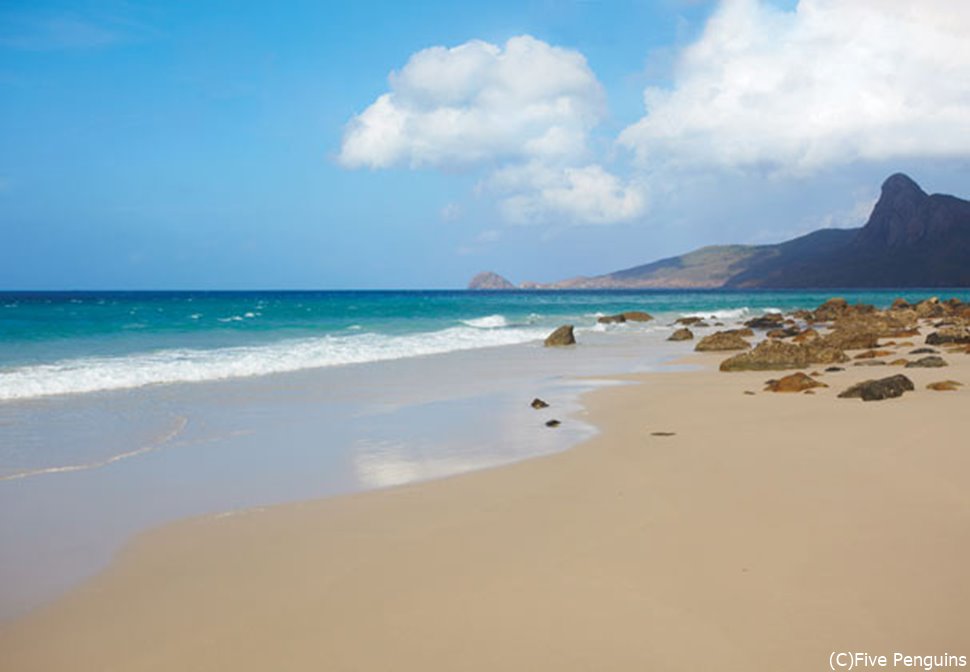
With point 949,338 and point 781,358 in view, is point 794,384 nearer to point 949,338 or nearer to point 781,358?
point 781,358

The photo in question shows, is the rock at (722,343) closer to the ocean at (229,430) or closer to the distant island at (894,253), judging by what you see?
the ocean at (229,430)

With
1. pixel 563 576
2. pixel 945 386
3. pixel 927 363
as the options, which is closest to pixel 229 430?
pixel 563 576

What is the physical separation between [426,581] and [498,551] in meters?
0.65

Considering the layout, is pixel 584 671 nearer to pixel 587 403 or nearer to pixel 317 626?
pixel 317 626

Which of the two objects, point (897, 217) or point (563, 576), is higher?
point (897, 217)

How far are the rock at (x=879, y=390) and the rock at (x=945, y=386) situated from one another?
51 cm

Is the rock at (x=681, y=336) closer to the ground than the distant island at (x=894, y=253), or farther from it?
closer to the ground

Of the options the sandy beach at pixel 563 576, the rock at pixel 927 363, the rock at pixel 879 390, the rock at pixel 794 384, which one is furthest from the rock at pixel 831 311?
the sandy beach at pixel 563 576

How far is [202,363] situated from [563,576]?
16.0 m

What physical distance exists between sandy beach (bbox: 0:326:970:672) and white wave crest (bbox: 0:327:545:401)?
10605 millimetres

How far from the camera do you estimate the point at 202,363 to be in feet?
61.0

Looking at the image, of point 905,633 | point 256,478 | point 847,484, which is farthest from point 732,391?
point 905,633

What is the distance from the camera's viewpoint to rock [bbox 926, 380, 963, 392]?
1127 centimetres

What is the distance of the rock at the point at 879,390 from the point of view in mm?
10656
